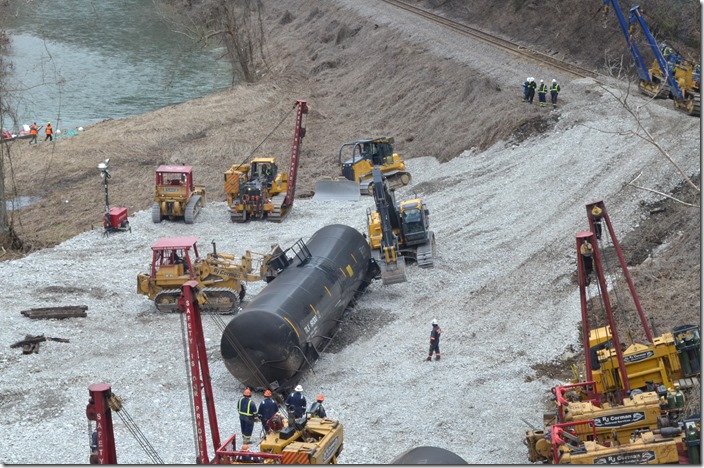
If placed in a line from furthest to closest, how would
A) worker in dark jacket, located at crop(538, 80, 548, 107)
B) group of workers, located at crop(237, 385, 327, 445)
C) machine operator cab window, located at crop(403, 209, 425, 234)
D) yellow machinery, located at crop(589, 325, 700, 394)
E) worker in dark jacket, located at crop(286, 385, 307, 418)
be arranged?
1. worker in dark jacket, located at crop(538, 80, 548, 107)
2. machine operator cab window, located at crop(403, 209, 425, 234)
3. yellow machinery, located at crop(589, 325, 700, 394)
4. worker in dark jacket, located at crop(286, 385, 307, 418)
5. group of workers, located at crop(237, 385, 327, 445)

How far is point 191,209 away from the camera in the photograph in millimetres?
37938

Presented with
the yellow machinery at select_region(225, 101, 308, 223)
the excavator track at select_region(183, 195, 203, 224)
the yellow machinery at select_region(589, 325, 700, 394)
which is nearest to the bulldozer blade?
the yellow machinery at select_region(225, 101, 308, 223)

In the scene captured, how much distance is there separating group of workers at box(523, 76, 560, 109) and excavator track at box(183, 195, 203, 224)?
50.6ft

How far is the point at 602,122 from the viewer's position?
134 ft

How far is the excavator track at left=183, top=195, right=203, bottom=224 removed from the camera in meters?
37.8

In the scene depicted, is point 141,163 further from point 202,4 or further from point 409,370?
point 202,4

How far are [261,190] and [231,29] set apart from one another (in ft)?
94.3

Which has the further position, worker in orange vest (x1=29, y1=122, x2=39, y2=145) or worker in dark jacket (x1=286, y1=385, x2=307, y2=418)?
worker in orange vest (x1=29, y1=122, x2=39, y2=145)

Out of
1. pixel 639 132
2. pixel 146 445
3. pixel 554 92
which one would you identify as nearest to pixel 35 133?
pixel 554 92

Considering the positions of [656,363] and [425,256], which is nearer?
[656,363]

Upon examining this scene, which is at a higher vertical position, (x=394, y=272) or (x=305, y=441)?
(x=394, y=272)

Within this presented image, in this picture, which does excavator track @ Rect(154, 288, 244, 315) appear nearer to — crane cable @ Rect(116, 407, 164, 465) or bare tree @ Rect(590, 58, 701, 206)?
crane cable @ Rect(116, 407, 164, 465)

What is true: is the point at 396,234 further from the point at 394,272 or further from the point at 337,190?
the point at 337,190

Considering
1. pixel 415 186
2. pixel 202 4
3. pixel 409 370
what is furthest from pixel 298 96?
pixel 409 370
